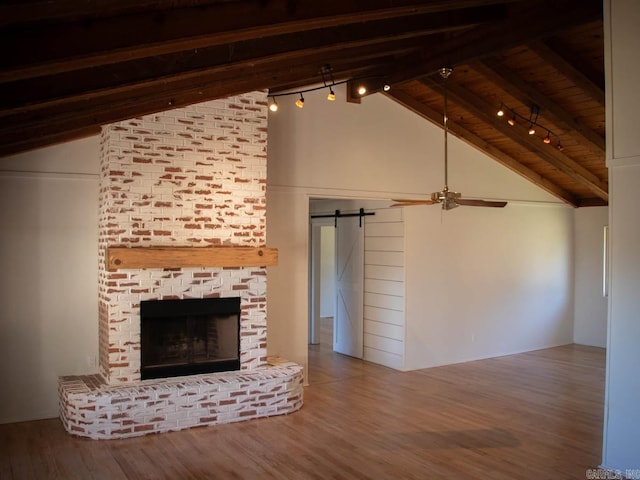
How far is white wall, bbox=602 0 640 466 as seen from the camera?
4410 mm

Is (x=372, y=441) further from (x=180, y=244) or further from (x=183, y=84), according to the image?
(x=183, y=84)

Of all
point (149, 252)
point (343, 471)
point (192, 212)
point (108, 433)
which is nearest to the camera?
point (343, 471)

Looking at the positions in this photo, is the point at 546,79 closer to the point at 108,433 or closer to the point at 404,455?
the point at 404,455

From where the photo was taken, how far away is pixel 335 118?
745 centimetres

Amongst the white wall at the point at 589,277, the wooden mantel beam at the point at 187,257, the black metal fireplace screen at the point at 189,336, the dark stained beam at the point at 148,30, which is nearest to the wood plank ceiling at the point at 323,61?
the dark stained beam at the point at 148,30

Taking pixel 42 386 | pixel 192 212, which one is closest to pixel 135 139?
pixel 192 212

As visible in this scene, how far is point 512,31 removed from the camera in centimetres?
521

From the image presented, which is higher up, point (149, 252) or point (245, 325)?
point (149, 252)

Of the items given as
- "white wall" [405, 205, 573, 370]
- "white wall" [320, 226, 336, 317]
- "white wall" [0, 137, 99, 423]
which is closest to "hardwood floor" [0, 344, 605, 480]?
"white wall" [0, 137, 99, 423]

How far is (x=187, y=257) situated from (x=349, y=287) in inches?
152

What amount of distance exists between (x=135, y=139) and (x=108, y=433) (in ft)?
9.13

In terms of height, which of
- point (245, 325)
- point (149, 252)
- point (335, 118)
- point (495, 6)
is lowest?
point (245, 325)

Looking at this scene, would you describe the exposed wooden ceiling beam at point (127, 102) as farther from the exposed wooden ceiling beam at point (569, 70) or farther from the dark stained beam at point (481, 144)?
the exposed wooden ceiling beam at point (569, 70)

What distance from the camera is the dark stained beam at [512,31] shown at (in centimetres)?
478
